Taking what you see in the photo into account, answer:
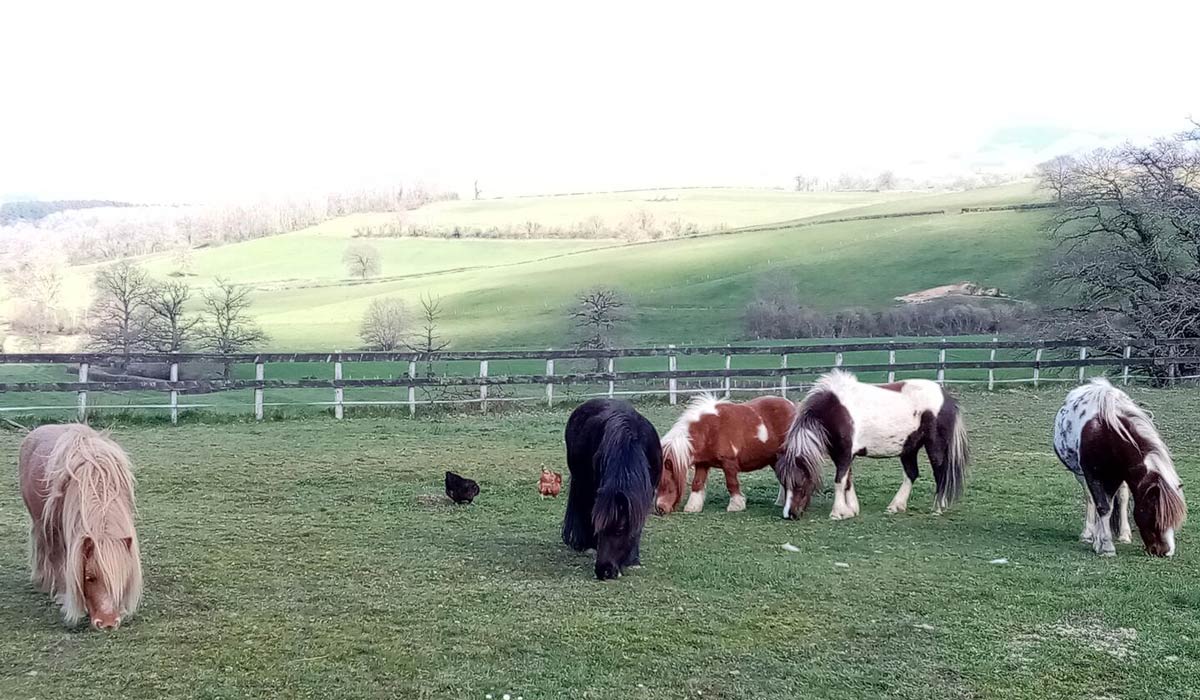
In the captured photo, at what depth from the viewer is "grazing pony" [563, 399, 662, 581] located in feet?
20.2

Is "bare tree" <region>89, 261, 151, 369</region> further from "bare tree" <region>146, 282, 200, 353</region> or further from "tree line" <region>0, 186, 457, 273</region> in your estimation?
"tree line" <region>0, 186, 457, 273</region>

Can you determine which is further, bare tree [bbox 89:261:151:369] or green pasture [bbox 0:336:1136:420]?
bare tree [bbox 89:261:151:369]

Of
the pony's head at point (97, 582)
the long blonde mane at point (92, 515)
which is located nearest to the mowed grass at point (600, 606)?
the pony's head at point (97, 582)

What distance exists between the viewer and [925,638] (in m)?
5.07

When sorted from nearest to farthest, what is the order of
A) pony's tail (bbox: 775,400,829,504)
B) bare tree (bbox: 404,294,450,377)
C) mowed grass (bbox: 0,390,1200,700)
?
mowed grass (bbox: 0,390,1200,700)
pony's tail (bbox: 775,400,829,504)
bare tree (bbox: 404,294,450,377)

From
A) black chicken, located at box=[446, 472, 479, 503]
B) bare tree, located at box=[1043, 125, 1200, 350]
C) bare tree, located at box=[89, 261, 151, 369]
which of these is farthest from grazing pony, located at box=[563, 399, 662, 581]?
bare tree, located at box=[89, 261, 151, 369]

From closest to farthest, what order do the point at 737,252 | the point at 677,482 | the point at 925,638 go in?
the point at 925,638 → the point at 677,482 → the point at 737,252

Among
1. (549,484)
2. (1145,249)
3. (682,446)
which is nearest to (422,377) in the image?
(549,484)

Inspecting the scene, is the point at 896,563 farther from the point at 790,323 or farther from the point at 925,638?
the point at 790,323

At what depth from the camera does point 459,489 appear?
8836 mm

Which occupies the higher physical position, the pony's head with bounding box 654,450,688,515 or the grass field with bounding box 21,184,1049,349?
the grass field with bounding box 21,184,1049,349

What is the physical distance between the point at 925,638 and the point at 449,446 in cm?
844

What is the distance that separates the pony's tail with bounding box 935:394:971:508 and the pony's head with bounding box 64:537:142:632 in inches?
272

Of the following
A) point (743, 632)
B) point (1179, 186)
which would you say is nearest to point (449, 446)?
point (743, 632)
